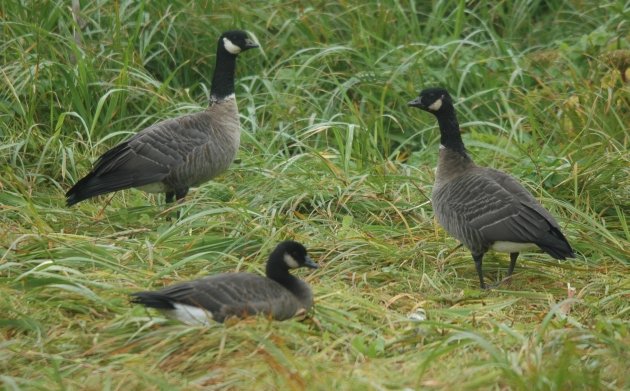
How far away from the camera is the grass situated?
5465 millimetres

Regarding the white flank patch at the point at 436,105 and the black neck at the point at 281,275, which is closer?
the black neck at the point at 281,275

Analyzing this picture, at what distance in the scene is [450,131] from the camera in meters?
7.87

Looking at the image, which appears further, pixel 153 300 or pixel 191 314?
pixel 191 314

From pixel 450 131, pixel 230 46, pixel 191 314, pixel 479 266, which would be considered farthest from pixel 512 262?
pixel 230 46

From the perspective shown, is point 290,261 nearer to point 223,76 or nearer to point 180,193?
point 180,193

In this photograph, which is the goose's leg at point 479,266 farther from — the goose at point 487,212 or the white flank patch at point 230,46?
the white flank patch at point 230,46

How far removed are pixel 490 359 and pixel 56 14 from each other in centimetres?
586

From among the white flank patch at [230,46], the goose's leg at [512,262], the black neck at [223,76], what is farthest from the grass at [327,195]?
the white flank patch at [230,46]

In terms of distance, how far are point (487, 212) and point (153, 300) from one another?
2.38 meters

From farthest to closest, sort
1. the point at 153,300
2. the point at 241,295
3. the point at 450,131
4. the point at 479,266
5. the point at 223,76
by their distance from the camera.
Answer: the point at 223,76
the point at 450,131
the point at 479,266
the point at 241,295
the point at 153,300

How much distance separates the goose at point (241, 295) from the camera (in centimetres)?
571

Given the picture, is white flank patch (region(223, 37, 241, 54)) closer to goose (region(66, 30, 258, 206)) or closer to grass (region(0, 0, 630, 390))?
goose (region(66, 30, 258, 206))

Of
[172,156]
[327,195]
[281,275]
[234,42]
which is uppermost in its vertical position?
[234,42]

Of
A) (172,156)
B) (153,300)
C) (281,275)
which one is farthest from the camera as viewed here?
(172,156)
